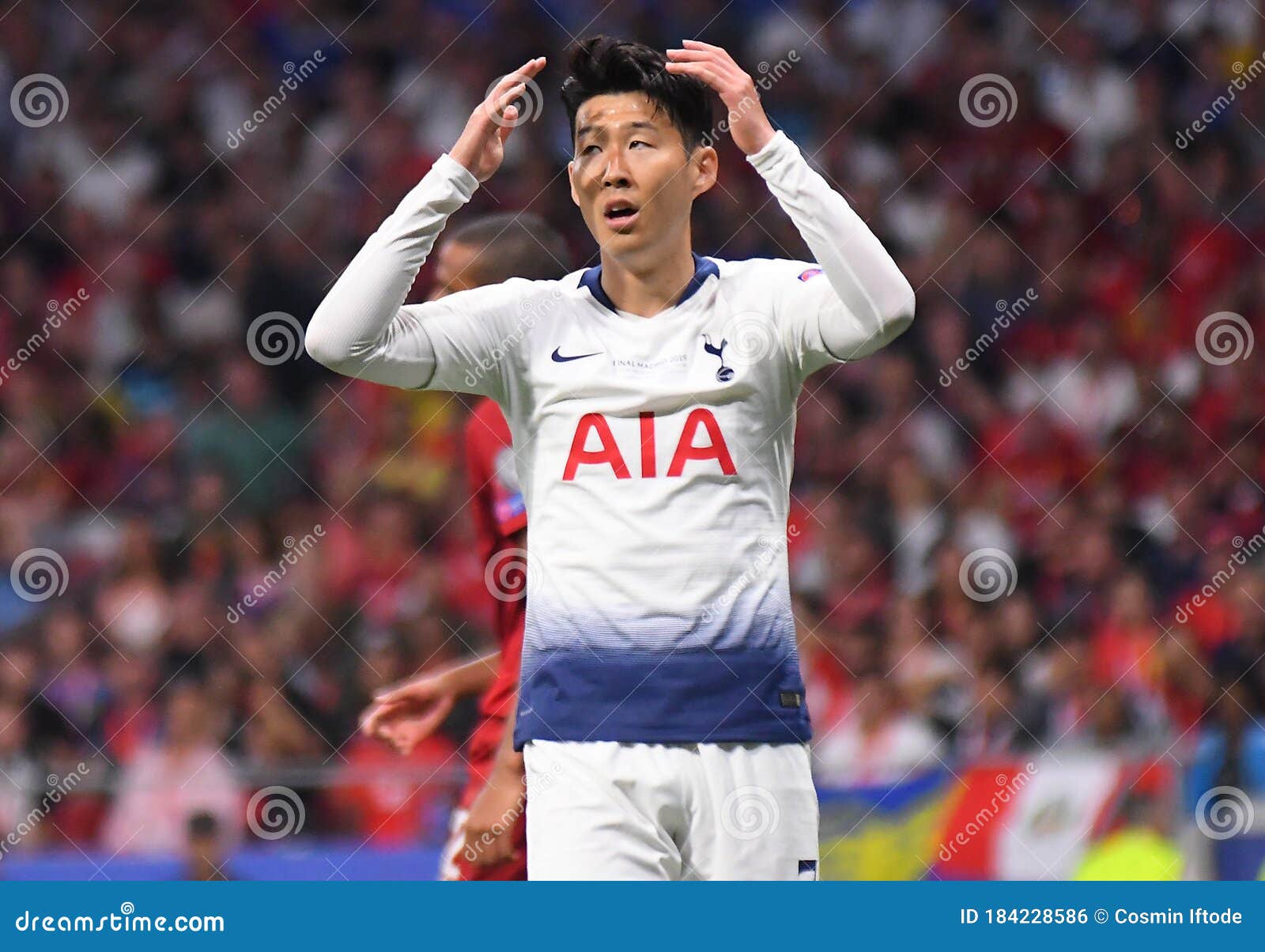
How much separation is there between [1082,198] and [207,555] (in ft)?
16.6

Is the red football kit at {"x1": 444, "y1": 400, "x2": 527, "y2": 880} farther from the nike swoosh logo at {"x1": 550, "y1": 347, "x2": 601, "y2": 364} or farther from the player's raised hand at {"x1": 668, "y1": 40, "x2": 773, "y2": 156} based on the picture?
the player's raised hand at {"x1": 668, "y1": 40, "x2": 773, "y2": 156}

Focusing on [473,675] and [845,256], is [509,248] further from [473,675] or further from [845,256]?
[845,256]

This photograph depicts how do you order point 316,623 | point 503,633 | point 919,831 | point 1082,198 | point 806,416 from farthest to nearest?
point 1082,198, point 806,416, point 316,623, point 919,831, point 503,633

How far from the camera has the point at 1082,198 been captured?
9953 millimetres

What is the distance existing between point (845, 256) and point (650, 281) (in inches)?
18.0

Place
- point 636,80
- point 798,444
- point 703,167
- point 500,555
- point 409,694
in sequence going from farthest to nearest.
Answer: point 798,444, point 409,694, point 500,555, point 703,167, point 636,80

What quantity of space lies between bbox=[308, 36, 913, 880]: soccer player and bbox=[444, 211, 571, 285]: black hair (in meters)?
1.03

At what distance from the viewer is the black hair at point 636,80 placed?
371 centimetres

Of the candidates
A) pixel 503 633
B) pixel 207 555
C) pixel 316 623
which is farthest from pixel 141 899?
pixel 207 555

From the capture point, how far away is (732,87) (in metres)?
3.54

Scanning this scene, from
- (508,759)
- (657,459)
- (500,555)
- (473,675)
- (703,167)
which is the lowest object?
(473,675)

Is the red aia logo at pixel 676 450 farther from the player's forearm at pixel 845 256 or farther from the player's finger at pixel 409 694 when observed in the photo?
the player's finger at pixel 409 694

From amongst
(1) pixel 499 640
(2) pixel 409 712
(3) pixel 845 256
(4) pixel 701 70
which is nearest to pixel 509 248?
(1) pixel 499 640

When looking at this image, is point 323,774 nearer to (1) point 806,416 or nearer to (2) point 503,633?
(2) point 503,633
